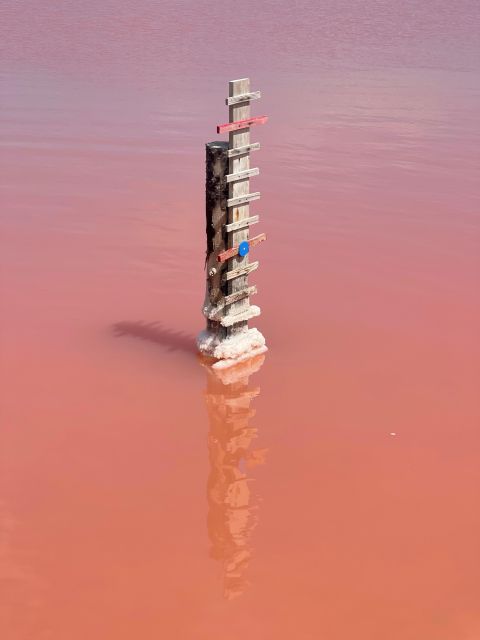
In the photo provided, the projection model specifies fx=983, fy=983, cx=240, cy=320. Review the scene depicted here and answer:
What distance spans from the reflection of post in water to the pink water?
25 mm

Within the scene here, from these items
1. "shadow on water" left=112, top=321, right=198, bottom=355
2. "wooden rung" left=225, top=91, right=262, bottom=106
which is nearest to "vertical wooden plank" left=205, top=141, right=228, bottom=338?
"wooden rung" left=225, top=91, right=262, bottom=106

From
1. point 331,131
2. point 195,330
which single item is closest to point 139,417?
point 195,330

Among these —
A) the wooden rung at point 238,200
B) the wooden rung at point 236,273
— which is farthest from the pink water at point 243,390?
the wooden rung at point 238,200

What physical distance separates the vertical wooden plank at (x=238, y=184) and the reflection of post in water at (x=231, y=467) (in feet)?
1.95

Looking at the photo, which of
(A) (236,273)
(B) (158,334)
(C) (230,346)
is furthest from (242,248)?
(B) (158,334)

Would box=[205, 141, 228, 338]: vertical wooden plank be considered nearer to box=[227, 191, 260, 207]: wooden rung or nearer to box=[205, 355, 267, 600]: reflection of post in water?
box=[227, 191, 260, 207]: wooden rung

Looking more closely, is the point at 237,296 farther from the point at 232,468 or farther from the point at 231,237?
the point at 232,468

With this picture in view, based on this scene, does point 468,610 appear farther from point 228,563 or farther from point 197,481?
point 197,481

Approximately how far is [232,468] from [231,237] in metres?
2.42

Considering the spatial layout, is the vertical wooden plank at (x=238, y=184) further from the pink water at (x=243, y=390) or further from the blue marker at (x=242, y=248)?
the pink water at (x=243, y=390)

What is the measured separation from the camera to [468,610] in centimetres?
677

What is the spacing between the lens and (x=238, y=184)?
952 centimetres

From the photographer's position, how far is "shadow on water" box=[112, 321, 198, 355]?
10.7 meters

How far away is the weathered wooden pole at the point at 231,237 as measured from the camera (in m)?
9.36
